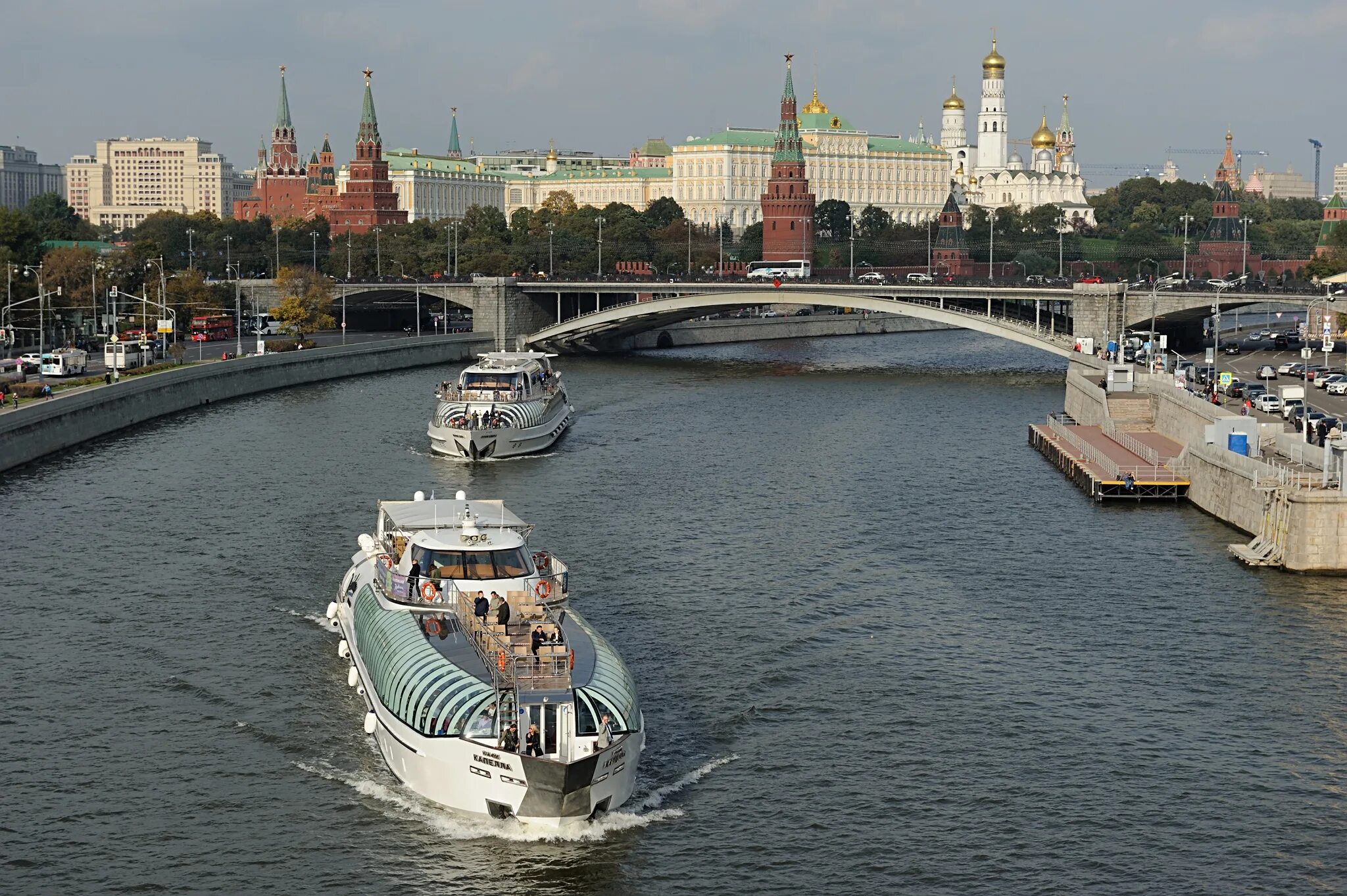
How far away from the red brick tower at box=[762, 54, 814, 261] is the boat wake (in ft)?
430

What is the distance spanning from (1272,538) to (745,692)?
16.1m

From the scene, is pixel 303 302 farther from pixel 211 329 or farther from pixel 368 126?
pixel 368 126

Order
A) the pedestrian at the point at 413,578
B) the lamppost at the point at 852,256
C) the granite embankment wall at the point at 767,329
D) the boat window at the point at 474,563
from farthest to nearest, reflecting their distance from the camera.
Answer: the lamppost at the point at 852,256 → the granite embankment wall at the point at 767,329 → the boat window at the point at 474,563 → the pedestrian at the point at 413,578

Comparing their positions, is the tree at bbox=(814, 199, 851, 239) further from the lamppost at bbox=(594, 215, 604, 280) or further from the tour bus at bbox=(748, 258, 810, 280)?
the lamppost at bbox=(594, 215, 604, 280)

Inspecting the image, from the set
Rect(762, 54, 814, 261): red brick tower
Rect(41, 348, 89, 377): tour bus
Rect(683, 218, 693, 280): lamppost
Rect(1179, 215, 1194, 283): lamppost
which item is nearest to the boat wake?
Rect(41, 348, 89, 377): tour bus

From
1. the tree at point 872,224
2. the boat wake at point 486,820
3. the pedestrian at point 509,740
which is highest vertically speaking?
the tree at point 872,224

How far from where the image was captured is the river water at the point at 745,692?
2489 centimetres

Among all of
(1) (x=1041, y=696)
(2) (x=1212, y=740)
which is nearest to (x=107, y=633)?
(1) (x=1041, y=696)

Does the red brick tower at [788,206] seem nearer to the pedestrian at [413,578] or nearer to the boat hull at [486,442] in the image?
the boat hull at [486,442]

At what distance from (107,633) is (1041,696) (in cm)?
1681

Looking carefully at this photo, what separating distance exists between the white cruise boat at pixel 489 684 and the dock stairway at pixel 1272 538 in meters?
17.6

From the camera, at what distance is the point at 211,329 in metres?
105

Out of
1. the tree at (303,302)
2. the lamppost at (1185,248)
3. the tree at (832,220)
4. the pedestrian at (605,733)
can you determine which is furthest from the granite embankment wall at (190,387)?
the tree at (832,220)

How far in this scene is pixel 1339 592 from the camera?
128 feet
